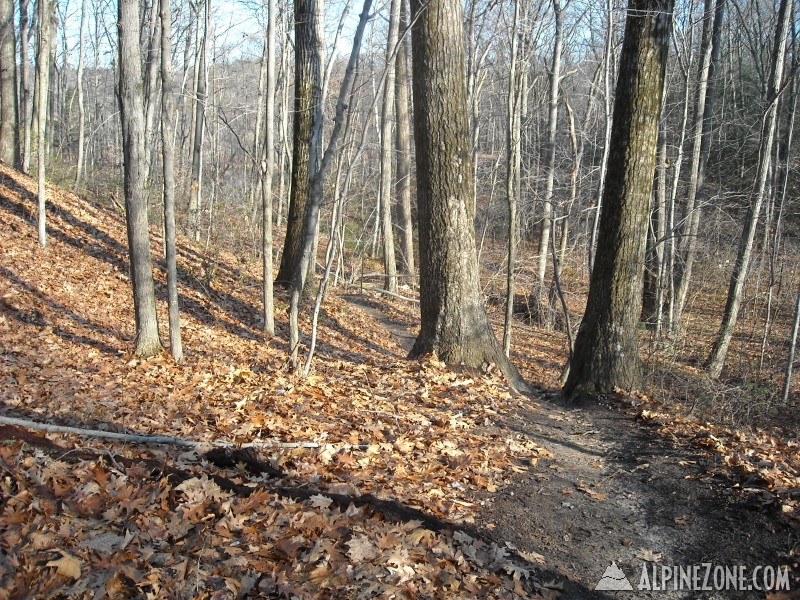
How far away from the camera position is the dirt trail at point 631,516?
12.9ft

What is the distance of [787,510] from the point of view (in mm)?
4203

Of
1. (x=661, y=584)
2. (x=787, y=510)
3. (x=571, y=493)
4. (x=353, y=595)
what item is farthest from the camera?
(x=571, y=493)

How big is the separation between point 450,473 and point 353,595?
1988 millimetres

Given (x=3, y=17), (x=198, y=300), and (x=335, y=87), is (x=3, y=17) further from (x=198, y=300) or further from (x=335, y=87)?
(x=335, y=87)

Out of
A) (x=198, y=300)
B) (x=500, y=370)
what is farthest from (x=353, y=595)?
(x=198, y=300)

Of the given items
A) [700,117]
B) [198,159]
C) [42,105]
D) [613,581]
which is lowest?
[613,581]

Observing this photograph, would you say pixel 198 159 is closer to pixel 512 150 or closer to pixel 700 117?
pixel 512 150

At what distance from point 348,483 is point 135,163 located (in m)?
4.84

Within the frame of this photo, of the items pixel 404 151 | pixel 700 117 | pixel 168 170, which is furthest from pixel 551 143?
pixel 168 170

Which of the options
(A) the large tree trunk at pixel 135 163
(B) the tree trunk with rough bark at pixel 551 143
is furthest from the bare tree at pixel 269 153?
(B) the tree trunk with rough bark at pixel 551 143

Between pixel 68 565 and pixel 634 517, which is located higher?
pixel 68 565

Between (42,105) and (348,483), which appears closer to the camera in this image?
(348,483)

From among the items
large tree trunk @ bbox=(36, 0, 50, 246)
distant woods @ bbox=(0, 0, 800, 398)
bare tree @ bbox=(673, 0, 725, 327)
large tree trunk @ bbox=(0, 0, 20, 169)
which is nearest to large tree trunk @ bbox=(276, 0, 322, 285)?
distant woods @ bbox=(0, 0, 800, 398)

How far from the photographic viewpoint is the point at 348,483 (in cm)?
454
